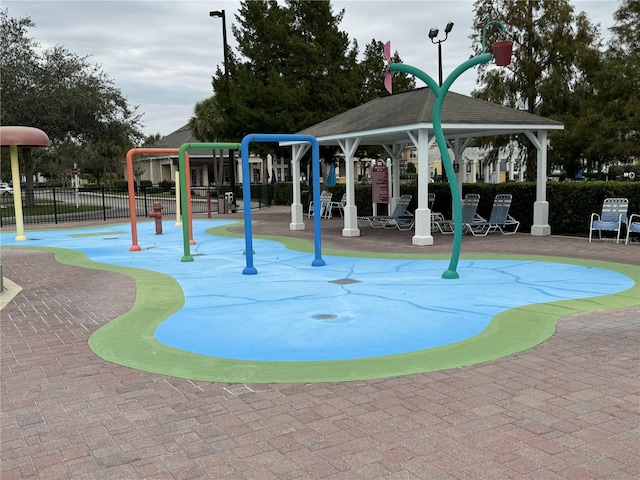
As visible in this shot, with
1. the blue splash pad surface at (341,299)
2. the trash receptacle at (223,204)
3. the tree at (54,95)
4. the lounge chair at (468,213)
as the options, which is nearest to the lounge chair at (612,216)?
the blue splash pad surface at (341,299)

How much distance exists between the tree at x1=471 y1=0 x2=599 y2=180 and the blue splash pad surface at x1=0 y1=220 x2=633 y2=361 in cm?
1701

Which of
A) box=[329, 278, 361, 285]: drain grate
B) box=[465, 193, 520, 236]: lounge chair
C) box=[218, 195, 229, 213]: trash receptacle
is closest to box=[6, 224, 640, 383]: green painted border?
box=[329, 278, 361, 285]: drain grate

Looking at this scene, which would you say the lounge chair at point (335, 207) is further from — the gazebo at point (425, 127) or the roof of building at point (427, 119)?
the roof of building at point (427, 119)

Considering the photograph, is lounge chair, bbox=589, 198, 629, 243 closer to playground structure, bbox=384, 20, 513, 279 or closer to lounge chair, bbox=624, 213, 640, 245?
lounge chair, bbox=624, 213, 640, 245

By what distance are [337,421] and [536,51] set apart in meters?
25.6

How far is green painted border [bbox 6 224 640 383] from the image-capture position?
16.7 ft

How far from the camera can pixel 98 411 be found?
14.1ft

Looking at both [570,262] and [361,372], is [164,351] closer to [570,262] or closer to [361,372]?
[361,372]

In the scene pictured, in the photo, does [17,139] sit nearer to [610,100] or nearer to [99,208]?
[99,208]

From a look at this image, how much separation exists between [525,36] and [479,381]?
80.2 feet

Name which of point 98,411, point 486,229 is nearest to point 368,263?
point 486,229

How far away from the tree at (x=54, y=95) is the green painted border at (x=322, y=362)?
89.0 feet

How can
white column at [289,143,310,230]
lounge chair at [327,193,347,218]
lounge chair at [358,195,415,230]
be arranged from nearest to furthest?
lounge chair at [358,195,415,230], white column at [289,143,310,230], lounge chair at [327,193,347,218]

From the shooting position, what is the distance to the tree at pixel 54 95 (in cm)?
3102
